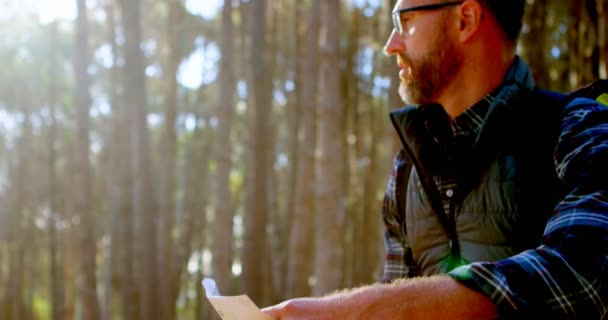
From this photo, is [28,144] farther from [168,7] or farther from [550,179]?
[550,179]

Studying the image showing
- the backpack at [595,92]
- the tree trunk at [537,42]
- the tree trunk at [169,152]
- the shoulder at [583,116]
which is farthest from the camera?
the tree trunk at [169,152]

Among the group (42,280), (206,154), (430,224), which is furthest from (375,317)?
(42,280)

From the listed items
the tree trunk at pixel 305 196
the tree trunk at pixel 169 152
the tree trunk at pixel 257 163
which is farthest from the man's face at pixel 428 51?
the tree trunk at pixel 169 152

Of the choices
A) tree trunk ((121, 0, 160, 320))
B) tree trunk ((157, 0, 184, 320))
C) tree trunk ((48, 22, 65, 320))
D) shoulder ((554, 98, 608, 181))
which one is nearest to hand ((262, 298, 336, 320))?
shoulder ((554, 98, 608, 181))

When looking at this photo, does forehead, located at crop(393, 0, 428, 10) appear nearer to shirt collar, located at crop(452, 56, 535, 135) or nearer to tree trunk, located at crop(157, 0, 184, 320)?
shirt collar, located at crop(452, 56, 535, 135)

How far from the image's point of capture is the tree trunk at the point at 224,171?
8.38 metres

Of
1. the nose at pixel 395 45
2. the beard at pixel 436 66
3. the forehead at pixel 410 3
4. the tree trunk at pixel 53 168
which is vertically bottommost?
the tree trunk at pixel 53 168

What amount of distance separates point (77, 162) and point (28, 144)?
1122cm

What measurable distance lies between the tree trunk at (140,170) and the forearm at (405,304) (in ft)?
27.8

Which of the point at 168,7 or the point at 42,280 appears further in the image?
the point at 42,280

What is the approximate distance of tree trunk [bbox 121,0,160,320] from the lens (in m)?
9.30

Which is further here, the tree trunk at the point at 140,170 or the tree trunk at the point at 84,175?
the tree trunk at the point at 140,170

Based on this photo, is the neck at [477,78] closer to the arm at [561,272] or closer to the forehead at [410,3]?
the forehead at [410,3]

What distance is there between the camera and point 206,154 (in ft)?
64.3
